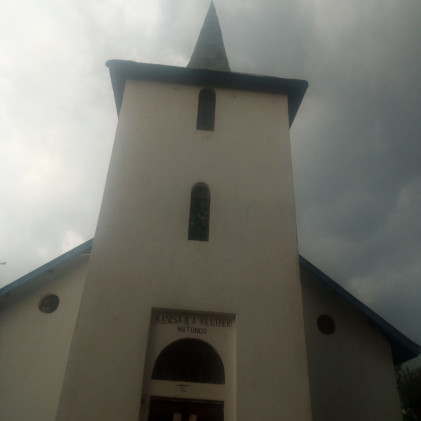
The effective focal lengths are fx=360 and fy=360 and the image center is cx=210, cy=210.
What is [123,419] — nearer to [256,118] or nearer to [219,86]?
[256,118]

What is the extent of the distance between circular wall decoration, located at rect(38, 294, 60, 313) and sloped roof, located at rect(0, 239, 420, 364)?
659mm

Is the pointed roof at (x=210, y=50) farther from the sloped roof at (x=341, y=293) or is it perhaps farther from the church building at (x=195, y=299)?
the sloped roof at (x=341, y=293)

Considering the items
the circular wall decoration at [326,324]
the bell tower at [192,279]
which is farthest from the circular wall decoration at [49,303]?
the circular wall decoration at [326,324]

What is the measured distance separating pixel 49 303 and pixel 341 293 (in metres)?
8.04

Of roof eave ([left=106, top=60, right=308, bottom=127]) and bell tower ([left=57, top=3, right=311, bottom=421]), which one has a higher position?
roof eave ([left=106, top=60, right=308, bottom=127])

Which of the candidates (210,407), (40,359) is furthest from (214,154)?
(40,359)

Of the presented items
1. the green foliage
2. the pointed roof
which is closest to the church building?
the pointed roof

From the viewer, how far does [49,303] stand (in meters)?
9.69

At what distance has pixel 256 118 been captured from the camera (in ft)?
35.2

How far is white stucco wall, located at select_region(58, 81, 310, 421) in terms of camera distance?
22.2 feet

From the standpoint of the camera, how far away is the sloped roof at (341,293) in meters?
9.67

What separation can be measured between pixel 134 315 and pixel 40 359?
3350 mm

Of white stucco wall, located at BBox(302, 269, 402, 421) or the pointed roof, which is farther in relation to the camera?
the pointed roof

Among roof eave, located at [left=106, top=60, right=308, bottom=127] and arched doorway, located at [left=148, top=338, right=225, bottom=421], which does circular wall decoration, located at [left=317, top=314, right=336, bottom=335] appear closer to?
arched doorway, located at [left=148, top=338, right=225, bottom=421]
